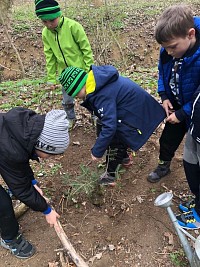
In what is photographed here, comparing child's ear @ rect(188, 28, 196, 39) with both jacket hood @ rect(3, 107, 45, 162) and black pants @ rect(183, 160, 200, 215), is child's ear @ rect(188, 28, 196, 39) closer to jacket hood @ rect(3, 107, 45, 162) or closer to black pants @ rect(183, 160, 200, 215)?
black pants @ rect(183, 160, 200, 215)

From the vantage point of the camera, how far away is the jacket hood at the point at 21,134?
7.30ft

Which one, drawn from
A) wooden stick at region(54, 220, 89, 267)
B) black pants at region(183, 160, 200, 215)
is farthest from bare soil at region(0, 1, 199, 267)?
black pants at region(183, 160, 200, 215)

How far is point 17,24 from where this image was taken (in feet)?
36.8

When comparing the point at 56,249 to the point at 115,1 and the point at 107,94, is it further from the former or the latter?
the point at 115,1

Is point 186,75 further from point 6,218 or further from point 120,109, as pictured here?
point 6,218

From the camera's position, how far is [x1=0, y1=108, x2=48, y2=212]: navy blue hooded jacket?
2230mm

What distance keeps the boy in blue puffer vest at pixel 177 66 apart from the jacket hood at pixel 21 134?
116cm

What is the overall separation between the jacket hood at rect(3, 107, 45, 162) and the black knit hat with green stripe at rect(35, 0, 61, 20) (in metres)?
1.92

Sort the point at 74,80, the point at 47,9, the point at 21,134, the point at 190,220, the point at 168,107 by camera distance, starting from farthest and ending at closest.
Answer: the point at 47,9 < the point at 168,107 < the point at 190,220 < the point at 74,80 < the point at 21,134

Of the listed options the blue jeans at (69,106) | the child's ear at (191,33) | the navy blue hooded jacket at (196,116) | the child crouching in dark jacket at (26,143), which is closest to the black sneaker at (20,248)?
the child crouching in dark jacket at (26,143)

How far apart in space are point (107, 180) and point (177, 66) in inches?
57.1

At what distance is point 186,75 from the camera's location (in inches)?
99.0

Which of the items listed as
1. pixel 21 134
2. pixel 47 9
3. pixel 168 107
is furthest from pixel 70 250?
pixel 47 9

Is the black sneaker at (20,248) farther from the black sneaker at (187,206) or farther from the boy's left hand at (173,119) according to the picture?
the boy's left hand at (173,119)
